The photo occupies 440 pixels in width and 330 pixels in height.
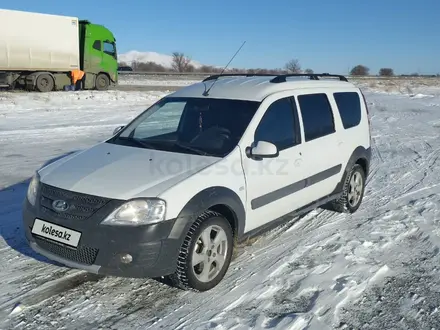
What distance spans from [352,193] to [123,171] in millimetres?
3446

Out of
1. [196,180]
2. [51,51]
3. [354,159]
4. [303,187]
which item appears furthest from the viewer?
[51,51]

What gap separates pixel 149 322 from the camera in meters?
3.45

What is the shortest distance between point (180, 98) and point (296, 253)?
6.98 feet

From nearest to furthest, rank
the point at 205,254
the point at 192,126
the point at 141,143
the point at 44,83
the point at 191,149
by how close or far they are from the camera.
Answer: the point at 205,254, the point at 191,149, the point at 141,143, the point at 192,126, the point at 44,83

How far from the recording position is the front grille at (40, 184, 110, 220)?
3561mm

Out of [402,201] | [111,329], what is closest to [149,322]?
[111,329]

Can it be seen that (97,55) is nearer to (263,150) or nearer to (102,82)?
(102,82)

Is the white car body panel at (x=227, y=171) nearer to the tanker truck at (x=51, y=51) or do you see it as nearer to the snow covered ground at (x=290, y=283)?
the snow covered ground at (x=290, y=283)

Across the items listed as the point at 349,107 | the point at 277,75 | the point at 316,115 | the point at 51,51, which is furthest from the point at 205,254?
the point at 51,51

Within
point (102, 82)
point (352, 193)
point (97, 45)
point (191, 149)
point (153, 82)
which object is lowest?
point (352, 193)

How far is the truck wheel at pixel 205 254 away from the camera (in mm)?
3738

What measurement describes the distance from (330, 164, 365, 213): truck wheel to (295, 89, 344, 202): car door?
0.34m

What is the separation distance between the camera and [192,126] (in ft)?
15.8

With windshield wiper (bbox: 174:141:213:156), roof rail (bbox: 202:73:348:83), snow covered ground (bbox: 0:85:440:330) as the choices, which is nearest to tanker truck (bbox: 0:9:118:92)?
snow covered ground (bbox: 0:85:440:330)
